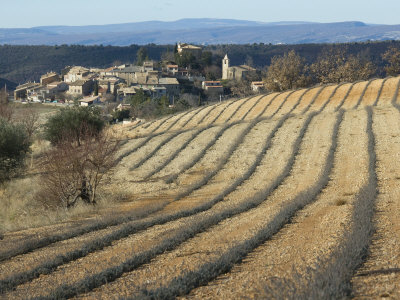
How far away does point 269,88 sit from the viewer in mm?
61531

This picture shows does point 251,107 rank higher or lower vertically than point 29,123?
higher

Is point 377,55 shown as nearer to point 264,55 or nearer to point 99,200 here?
point 264,55

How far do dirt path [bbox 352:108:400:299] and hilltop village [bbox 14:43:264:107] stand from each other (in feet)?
248

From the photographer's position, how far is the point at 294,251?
10.1 metres

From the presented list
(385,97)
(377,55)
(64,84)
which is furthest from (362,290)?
(377,55)

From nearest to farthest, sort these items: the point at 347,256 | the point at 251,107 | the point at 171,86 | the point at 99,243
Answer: the point at 347,256
the point at 99,243
the point at 251,107
the point at 171,86

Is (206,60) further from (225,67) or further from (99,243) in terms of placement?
(99,243)

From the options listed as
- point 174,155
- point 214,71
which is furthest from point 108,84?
point 174,155

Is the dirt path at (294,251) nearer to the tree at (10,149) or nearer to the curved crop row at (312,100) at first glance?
the tree at (10,149)

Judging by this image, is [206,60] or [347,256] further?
[206,60]

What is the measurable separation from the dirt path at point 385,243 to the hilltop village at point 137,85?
75.6 m

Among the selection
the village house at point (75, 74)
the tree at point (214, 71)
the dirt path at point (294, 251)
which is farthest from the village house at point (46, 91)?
the dirt path at point (294, 251)

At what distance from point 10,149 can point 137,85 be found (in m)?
87.8

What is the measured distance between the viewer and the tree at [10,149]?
2773 centimetres
